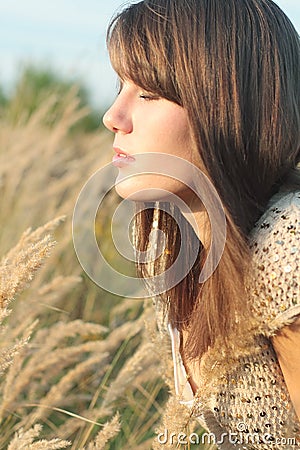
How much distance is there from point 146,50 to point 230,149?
9.6 inches

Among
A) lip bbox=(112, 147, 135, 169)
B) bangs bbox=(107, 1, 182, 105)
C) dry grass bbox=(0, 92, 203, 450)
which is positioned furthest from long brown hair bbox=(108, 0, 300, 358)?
dry grass bbox=(0, 92, 203, 450)

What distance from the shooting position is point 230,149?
1.40 m

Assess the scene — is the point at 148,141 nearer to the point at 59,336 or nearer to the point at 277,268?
the point at 277,268

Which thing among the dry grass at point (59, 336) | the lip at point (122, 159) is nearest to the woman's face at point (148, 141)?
the lip at point (122, 159)

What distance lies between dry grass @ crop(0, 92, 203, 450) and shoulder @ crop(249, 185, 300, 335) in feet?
0.76

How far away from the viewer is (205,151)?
4.52 feet

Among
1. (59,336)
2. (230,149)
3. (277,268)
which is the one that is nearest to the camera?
(277,268)

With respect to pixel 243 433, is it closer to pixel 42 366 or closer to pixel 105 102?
pixel 42 366

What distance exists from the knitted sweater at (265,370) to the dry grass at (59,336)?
0.21 metres

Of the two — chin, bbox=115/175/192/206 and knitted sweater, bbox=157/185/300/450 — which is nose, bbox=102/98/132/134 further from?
knitted sweater, bbox=157/185/300/450

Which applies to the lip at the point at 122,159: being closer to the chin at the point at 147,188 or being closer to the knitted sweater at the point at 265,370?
the chin at the point at 147,188

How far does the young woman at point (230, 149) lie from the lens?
1.35 m

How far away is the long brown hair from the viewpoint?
1.38 m

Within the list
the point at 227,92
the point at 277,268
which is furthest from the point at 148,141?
the point at 277,268
